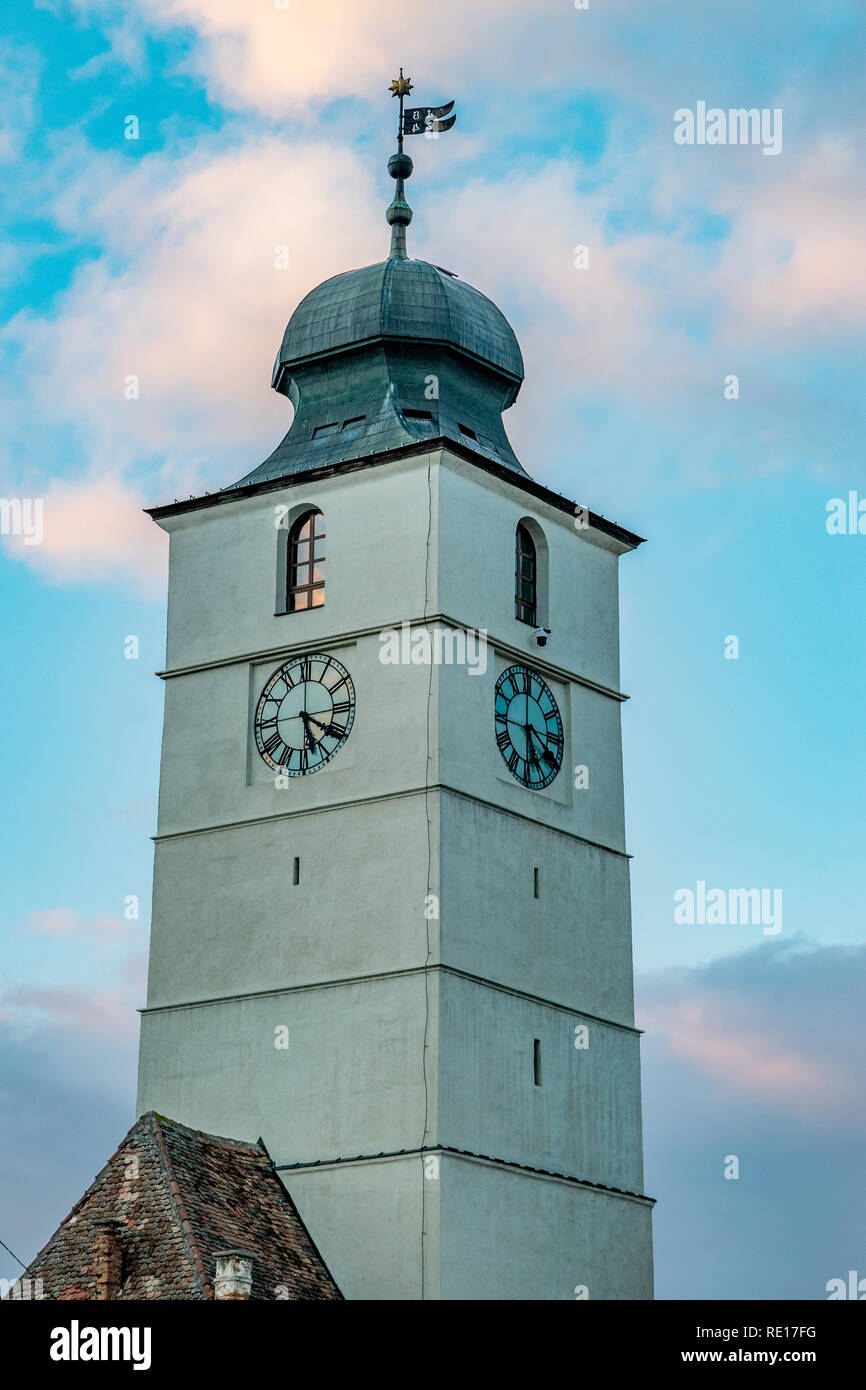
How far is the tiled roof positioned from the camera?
39250 millimetres

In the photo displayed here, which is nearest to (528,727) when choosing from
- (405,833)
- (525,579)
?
(525,579)

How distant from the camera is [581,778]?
48.0m

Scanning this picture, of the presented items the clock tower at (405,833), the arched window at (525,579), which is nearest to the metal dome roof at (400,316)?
the clock tower at (405,833)

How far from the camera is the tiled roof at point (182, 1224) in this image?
39250 mm

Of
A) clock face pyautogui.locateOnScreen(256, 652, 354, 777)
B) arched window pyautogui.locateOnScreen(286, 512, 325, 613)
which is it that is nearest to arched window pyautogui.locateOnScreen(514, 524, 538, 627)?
arched window pyautogui.locateOnScreen(286, 512, 325, 613)

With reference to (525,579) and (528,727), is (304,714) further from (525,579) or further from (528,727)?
(525,579)

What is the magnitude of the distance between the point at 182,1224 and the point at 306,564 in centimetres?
1280

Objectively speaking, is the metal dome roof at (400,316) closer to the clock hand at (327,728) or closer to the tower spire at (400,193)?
the tower spire at (400,193)

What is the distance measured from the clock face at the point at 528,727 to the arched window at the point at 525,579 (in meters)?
1.07

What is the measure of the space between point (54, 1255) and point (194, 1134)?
338 cm

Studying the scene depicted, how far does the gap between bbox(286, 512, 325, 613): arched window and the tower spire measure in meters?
5.81
